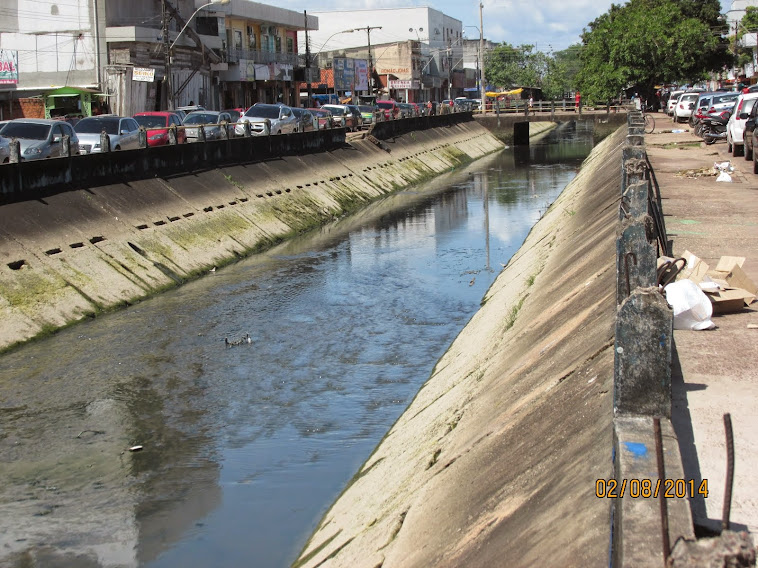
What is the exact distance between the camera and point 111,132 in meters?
30.2

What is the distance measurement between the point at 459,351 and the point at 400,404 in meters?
1.81

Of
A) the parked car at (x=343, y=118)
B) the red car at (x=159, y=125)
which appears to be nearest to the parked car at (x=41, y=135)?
the red car at (x=159, y=125)

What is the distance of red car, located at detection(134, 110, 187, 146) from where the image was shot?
33.1 metres

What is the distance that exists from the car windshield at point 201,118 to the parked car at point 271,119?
1.05 metres

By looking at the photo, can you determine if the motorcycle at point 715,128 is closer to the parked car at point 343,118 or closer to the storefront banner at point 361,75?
the parked car at point 343,118

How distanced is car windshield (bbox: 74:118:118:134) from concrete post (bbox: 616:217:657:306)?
81.0 ft

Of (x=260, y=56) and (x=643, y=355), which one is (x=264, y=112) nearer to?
(x=260, y=56)

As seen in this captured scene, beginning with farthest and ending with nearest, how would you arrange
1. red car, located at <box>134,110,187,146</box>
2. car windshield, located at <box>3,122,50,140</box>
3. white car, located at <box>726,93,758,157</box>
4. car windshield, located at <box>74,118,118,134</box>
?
red car, located at <box>134,110,187,146</box>
white car, located at <box>726,93,758,157</box>
car windshield, located at <box>74,118,118,134</box>
car windshield, located at <box>3,122,50,140</box>

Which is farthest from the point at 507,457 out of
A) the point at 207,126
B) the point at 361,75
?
the point at 361,75

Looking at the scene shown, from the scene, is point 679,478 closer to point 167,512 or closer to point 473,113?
point 167,512

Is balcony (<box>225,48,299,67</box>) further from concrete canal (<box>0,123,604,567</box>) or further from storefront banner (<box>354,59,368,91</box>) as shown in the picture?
concrete canal (<box>0,123,604,567</box>)

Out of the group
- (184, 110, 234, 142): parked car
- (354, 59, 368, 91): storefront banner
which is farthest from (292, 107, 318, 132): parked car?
(354, 59, 368, 91): storefront banner

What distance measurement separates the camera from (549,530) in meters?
5.60

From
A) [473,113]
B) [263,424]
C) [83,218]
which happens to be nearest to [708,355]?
[263,424]
